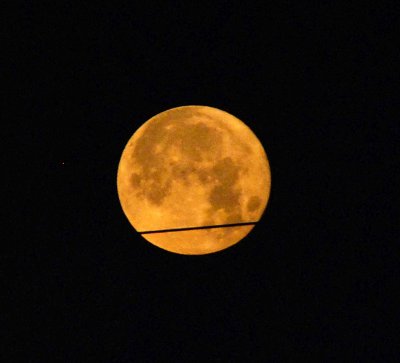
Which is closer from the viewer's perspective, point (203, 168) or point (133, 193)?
point (203, 168)

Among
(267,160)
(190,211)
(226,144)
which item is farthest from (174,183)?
(267,160)

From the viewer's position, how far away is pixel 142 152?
300 inches

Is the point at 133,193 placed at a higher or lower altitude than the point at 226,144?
lower

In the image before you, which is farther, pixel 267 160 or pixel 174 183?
pixel 267 160

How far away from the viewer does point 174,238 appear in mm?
7449

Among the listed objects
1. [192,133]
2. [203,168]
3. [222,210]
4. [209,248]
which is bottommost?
[209,248]

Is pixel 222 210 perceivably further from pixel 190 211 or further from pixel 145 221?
pixel 145 221

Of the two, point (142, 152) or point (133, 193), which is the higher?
point (142, 152)

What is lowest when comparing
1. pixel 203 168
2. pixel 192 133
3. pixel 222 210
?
pixel 222 210

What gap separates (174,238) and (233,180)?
116cm

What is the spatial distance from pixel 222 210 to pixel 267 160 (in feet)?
4.22

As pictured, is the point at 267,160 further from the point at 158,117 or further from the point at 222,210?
the point at 158,117

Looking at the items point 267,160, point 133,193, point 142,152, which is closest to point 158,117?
point 142,152

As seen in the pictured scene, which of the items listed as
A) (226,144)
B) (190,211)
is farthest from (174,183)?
(226,144)
